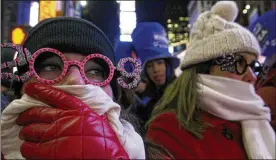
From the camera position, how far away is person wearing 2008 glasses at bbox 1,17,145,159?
26.6 inches

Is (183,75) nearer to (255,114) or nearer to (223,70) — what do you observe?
(223,70)

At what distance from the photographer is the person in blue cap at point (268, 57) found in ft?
6.93

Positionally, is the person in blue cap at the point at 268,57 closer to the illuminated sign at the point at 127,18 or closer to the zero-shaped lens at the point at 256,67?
the zero-shaped lens at the point at 256,67

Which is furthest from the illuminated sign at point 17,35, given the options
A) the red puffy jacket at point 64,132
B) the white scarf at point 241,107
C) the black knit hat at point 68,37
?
the red puffy jacket at point 64,132

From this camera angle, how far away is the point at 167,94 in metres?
2.06

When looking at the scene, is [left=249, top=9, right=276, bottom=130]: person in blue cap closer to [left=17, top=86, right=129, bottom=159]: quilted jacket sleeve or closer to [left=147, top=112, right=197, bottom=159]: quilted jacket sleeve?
[left=147, top=112, right=197, bottom=159]: quilted jacket sleeve

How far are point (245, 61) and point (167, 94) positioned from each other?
0.50 m

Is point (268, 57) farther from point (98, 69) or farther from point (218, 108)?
point (98, 69)

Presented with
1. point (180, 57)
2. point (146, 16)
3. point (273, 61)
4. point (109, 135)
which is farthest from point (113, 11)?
point (273, 61)

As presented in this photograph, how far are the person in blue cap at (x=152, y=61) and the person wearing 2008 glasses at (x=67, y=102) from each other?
0.61 feet

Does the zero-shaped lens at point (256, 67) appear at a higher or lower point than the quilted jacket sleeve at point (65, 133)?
higher

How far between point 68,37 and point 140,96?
171cm

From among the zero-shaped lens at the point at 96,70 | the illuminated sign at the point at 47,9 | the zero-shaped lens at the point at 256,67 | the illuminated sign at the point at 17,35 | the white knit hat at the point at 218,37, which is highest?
the illuminated sign at the point at 47,9

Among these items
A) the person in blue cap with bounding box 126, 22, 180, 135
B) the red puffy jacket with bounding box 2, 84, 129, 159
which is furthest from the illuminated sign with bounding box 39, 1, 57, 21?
the red puffy jacket with bounding box 2, 84, 129, 159
